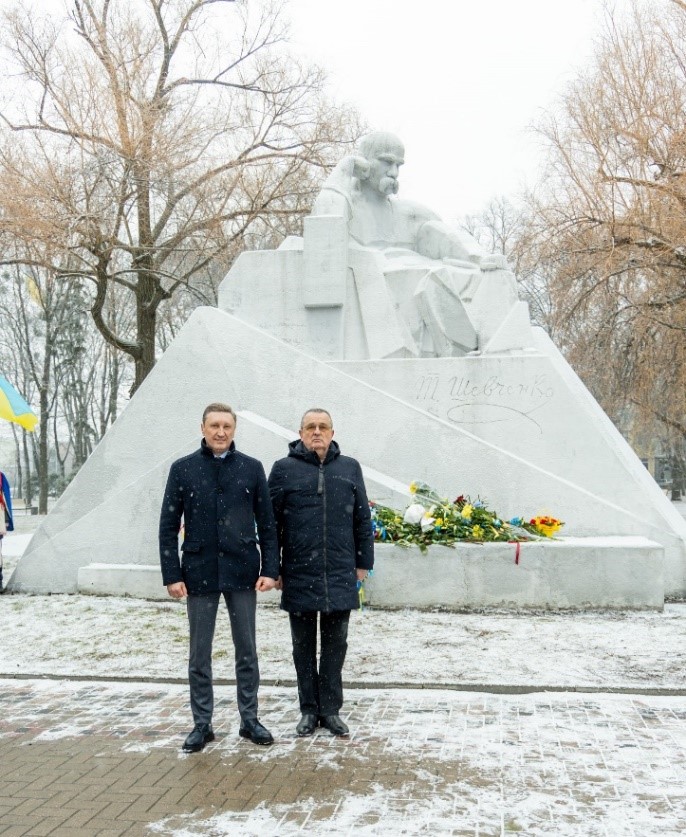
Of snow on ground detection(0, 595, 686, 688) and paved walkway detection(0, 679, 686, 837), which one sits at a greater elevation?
snow on ground detection(0, 595, 686, 688)

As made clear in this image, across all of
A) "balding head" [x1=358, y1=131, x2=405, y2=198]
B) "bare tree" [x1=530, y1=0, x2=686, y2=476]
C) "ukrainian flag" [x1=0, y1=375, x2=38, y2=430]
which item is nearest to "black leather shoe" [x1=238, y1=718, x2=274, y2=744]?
"ukrainian flag" [x1=0, y1=375, x2=38, y2=430]

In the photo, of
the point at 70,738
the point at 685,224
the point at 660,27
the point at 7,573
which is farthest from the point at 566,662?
the point at 660,27

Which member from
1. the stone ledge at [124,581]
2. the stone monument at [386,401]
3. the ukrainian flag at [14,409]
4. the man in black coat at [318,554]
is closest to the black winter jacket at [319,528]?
the man in black coat at [318,554]

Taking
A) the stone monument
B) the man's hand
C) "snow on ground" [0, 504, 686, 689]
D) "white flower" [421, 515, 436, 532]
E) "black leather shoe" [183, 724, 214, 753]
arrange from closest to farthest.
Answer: "black leather shoe" [183, 724, 214, 753] < the man's hand < "snow on ground" [0, 504, 686, 689] < "white flower" [421, 515, 436, 532] < the stone monument

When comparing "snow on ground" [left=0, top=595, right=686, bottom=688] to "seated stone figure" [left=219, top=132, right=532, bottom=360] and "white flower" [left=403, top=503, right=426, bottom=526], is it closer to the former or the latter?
"white flower" [left=403, top=503, right=426, bottom=526]

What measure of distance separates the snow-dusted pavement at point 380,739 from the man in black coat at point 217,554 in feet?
1.01

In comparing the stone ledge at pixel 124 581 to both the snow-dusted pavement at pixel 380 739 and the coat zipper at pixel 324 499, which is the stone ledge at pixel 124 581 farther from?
the coat zipper at pixel 324 499

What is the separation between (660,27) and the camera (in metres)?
14.3

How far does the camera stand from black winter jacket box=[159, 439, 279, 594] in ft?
14.3

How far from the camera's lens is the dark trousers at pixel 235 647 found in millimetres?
4355

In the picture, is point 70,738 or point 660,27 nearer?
point 70,738

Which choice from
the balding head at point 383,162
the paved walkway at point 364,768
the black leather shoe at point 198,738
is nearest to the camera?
the paved walkway at point 364,768

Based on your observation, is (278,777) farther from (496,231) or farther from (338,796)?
(496,231)

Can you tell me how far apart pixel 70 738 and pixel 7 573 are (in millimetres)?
6455
